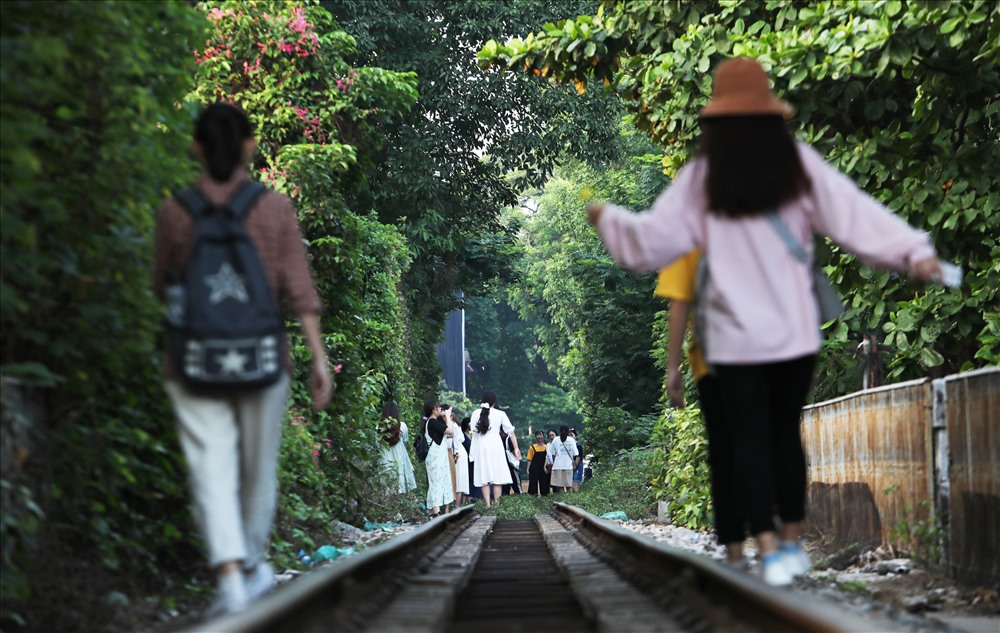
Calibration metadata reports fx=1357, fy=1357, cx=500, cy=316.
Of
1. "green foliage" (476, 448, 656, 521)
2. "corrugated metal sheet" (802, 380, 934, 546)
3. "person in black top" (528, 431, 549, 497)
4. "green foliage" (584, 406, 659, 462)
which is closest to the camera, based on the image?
"corrugated metal sheet" (802, 380, 934, 546)

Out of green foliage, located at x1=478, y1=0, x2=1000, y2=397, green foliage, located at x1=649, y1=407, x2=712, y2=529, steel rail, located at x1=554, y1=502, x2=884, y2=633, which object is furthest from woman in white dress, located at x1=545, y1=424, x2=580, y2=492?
steel rail, located at x1=554, y1=502, x2=884, y2=633

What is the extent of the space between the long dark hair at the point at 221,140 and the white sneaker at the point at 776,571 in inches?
97.5

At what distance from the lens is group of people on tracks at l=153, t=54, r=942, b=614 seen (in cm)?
480

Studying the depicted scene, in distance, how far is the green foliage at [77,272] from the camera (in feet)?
18.1

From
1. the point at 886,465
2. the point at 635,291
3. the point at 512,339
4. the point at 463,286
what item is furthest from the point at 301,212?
the point at 512,339

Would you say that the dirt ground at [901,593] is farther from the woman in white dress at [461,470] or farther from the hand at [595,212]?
the woman in white dress at [461,470]

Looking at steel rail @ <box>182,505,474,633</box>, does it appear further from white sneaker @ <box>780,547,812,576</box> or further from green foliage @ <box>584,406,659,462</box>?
green foliage @ <box>584,406,659,462</box>

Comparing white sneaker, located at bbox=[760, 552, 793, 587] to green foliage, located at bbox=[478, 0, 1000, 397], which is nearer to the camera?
white sneaker, located at bbox=[760, 552, 793, 587]

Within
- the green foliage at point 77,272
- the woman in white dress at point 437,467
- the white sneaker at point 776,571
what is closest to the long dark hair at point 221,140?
the green foliage at point 77,272

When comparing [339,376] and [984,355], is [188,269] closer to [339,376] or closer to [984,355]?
[984,355]

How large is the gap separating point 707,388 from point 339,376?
29.1 ft

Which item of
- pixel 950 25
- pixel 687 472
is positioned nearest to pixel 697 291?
pixel 950 25

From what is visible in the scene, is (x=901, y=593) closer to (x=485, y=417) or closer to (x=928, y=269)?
(x=928, y=269)

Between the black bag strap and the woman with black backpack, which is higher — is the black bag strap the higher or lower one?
the higher one
